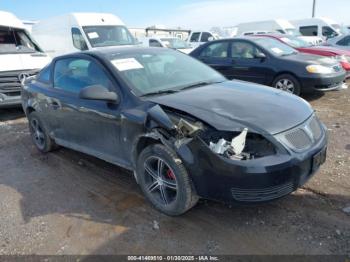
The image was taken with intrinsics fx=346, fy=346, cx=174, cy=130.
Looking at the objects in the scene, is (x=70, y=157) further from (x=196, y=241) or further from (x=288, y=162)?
(x=288, y=162)

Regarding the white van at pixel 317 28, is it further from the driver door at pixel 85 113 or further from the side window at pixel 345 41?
the driver door at pixel 85 113

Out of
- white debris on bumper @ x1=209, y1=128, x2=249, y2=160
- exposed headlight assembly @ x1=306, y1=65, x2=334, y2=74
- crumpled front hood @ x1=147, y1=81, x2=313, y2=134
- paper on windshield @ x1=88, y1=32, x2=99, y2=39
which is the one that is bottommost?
exposed headlight assembly @ x1=306, y1=65, x2=334, y2=74

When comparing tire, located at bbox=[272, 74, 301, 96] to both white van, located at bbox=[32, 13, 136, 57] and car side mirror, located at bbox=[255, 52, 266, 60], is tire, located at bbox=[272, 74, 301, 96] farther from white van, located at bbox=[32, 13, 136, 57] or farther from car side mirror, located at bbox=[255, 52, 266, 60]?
white van, located at bbox=[32, 13, 136, 57]

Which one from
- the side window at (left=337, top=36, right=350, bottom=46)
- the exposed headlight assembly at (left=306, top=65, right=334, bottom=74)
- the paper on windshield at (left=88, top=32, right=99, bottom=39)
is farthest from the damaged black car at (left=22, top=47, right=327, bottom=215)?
the side window at (left=337, top=36, right=350, bottom=46)

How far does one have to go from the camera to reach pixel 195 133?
295cm

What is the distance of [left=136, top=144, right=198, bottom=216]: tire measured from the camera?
310cm

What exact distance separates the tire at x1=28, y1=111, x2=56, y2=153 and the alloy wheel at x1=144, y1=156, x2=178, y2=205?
2449 millimetres

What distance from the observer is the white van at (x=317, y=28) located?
2025cm

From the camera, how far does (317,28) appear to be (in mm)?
20969

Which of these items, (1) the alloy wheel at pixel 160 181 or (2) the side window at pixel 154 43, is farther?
(2) the side window at pixel 154 43

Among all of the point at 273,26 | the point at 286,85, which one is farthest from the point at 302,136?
the point at 273,26

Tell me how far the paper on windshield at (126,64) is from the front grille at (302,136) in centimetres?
188

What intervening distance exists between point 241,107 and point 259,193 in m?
0.84

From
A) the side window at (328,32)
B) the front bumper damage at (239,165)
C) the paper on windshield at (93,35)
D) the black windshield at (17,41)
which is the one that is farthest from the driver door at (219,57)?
the side window at (328,32)
